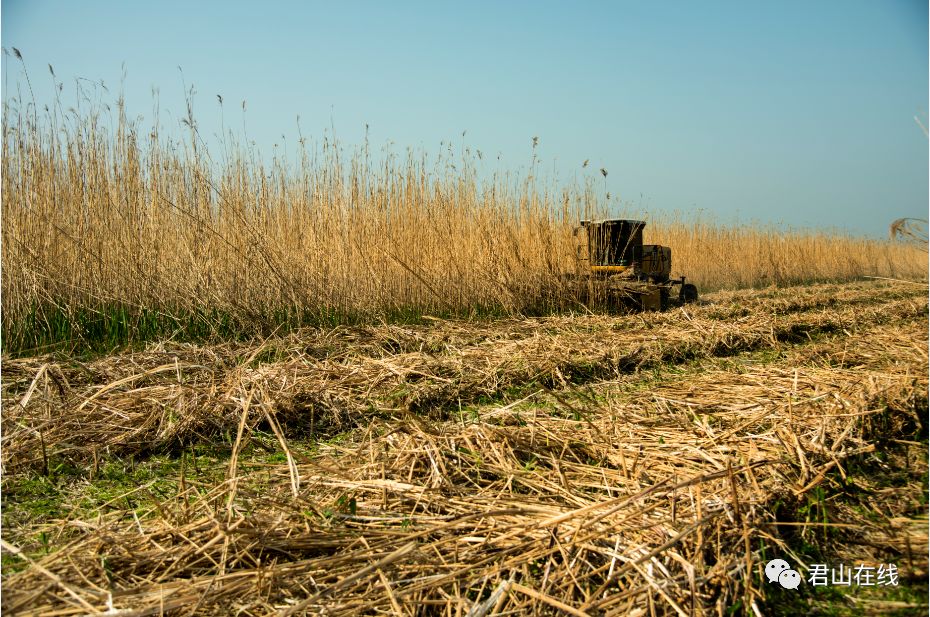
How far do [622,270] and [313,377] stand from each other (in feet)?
18.1

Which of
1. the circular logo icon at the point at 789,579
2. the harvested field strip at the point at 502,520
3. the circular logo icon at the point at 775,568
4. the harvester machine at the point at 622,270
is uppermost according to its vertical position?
the harvester machine at the point at 622,270

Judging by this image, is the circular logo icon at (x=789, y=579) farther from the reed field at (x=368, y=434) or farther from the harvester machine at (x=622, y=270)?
the harvester machine at (x=622, y=270)

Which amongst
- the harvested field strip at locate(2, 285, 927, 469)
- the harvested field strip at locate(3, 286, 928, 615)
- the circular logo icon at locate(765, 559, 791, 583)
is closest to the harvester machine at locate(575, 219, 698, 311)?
the harvested field strip at locate(2, 285, 927, 469)

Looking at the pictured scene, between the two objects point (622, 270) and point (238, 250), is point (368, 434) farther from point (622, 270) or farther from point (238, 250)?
point (622, 270)

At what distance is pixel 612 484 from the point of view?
6.44 feet

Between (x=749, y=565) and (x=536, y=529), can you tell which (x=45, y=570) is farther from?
(x=749, y=565)

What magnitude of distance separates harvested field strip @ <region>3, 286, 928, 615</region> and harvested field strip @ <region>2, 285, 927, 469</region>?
117mm

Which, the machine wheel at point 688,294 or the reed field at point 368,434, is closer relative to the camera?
the reed field at point 368,434

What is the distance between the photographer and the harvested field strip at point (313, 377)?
2693mm

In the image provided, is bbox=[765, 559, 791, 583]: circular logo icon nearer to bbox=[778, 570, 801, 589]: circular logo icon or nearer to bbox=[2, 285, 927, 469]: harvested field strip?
A: bbox=[778, 570, 801, 589]: circular logo icon

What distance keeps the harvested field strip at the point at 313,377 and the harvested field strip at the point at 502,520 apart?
0.38 feet

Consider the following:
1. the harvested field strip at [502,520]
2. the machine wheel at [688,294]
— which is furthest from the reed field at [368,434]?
the machine wheel at [688,294]

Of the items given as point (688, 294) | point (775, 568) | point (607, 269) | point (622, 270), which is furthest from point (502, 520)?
point (688, 294)

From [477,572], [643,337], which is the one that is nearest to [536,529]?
[477,572]
